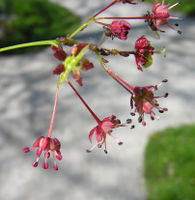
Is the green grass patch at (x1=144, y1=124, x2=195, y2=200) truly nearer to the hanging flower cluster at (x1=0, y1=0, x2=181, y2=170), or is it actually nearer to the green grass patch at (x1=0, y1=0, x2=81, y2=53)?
the hanging flower cluster at (x1=0, y1=0, x2=181, y2=170)

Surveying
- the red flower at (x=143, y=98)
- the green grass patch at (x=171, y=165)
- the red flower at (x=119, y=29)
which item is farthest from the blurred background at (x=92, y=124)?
the red flower at (x=119, y=29)

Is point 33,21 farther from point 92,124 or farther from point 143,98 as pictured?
point 143,98

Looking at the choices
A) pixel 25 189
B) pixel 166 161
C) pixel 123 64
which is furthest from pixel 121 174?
pixel 123 64

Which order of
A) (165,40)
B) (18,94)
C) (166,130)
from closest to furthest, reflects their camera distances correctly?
(166,130) → (18,94) → (165,40)

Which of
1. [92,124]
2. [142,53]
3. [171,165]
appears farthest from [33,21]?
[142,53]

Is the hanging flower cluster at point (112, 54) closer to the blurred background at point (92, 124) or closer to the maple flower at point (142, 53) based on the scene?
the maple flower at point (142, 53)

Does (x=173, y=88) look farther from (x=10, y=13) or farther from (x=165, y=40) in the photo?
(x=10, y=13)
